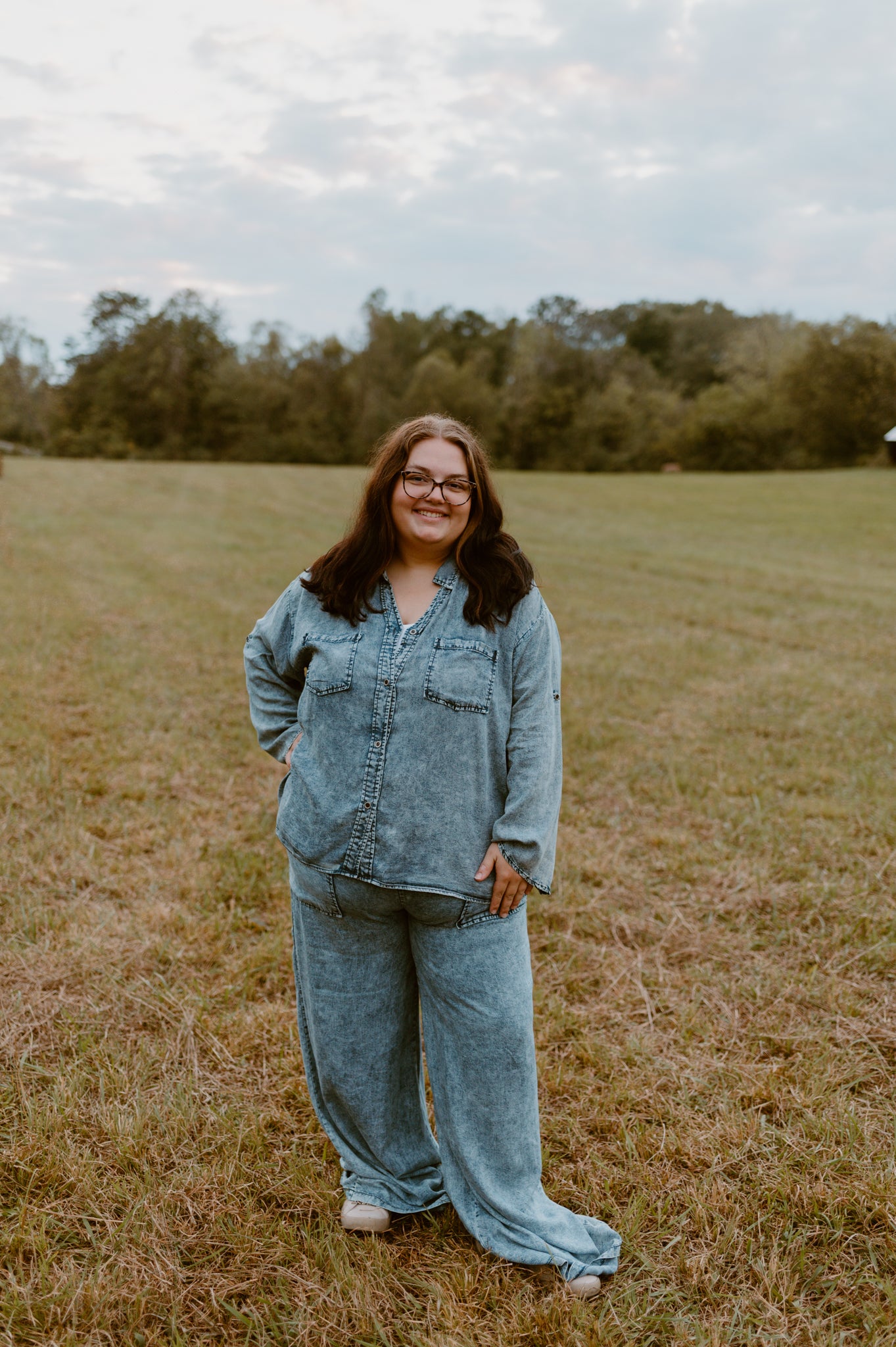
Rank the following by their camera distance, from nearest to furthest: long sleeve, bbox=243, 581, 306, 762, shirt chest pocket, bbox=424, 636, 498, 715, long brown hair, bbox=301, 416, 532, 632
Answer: shirt chest pocket, bbox=424, 636, 498, 715
long brown hair, bbox=301, 416, 532, 632
long sleeve, bbox=243, 581, 306, 762

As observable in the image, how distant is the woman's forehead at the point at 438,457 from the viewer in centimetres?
212

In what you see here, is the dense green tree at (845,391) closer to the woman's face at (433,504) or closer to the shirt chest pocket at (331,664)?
the woman's face at (433,504)

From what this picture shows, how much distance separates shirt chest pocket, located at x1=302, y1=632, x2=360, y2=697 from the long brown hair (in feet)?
0.20

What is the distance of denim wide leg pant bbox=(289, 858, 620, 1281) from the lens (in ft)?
6.94

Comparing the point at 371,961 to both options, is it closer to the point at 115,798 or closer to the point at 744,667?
the point at 115,798

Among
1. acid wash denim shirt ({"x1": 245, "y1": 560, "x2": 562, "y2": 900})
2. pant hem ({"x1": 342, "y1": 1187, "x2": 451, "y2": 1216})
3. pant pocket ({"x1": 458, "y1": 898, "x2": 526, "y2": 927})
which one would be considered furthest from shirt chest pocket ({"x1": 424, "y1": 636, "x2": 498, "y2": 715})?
pant hem ({"x1": 342, "y1": 1187, "x2": 451, "y2": 1216})

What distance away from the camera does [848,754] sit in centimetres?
610

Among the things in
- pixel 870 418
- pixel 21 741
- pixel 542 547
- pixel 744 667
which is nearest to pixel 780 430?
pixel 870 418

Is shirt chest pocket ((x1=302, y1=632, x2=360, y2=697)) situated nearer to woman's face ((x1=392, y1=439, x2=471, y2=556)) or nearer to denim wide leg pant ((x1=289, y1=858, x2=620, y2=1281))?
woman's face ((x1=392, y1=439, x2=471, y2=556))

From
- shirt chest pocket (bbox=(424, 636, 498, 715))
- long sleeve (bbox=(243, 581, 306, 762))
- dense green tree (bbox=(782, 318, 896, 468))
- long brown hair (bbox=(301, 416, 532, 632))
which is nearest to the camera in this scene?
shirt chest pocket (bbox=(424, 636, 498, 715))

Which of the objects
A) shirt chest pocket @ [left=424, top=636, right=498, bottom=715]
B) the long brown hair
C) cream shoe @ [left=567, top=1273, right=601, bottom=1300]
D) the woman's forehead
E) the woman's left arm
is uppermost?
the woman's forehead

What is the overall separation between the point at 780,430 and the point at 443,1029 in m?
49.5

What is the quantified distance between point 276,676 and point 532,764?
2.42ft

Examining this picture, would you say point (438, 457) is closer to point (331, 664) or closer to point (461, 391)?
point (331, 664)
